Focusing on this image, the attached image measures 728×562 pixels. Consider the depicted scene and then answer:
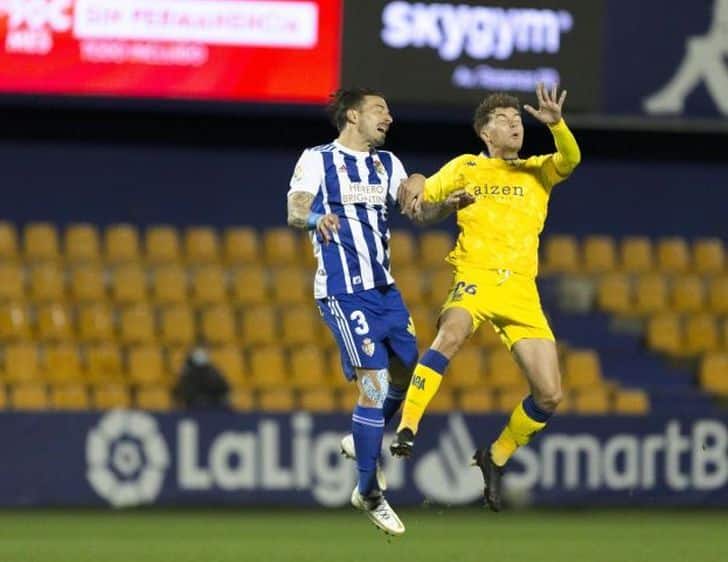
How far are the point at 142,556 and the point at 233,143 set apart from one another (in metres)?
7.60

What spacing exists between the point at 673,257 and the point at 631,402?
2230 mm

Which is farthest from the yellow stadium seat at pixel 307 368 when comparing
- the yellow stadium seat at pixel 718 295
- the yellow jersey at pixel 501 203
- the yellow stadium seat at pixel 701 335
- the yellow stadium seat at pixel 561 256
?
the yellow jersey at pixel 501 203

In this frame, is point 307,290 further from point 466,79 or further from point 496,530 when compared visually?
point 496,530

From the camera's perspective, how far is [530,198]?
8742mm

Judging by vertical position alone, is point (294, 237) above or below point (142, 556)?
above

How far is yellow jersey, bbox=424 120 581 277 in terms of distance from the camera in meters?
8.67

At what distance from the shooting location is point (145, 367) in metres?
13.9

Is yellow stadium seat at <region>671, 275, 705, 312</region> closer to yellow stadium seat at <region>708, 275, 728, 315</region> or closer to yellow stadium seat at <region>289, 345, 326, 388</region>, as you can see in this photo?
yellow stadium seat at <region>708, 275, 728, 315</region>

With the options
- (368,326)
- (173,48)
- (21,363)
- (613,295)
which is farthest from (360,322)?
(613,295)

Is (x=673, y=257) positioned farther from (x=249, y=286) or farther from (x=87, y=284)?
(x=87, y=284)

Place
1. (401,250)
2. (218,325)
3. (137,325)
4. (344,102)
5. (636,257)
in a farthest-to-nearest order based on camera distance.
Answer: (636,257)
(401,250)
(218,325)
(137,325)
(344,102)

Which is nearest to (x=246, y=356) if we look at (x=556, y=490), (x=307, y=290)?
(x=307, y=290)

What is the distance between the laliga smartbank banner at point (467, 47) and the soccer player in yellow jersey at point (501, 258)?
5506mm

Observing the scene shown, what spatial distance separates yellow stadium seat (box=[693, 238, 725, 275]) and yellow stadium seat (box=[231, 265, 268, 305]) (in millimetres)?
4161
